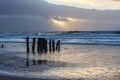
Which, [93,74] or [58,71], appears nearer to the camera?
[93,74]

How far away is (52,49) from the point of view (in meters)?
30.8

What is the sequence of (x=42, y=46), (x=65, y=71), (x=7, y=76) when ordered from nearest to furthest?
(x=7, y=76) < (x=65, y=71) < (x=42, y=46)

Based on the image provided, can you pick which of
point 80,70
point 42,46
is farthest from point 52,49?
point 80,70

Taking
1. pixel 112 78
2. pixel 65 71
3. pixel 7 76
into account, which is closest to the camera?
pixel 112 78

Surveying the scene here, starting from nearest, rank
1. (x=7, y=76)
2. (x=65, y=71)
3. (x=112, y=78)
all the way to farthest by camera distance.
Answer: (x=112, y=78), (x=7, y=76), (x=65, y=71)

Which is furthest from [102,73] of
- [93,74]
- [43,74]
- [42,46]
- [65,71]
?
→ [42,46]

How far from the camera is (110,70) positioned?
49.3 ft

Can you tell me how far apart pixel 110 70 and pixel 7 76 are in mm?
5271

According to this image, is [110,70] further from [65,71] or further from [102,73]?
[65,71]

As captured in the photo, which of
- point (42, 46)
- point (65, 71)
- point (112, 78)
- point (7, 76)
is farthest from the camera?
point (42, 46)

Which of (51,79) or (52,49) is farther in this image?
(52,49)

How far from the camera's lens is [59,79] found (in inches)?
503

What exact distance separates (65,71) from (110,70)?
2.35 metres

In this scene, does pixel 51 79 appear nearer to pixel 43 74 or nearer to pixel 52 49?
pixel 43 74
